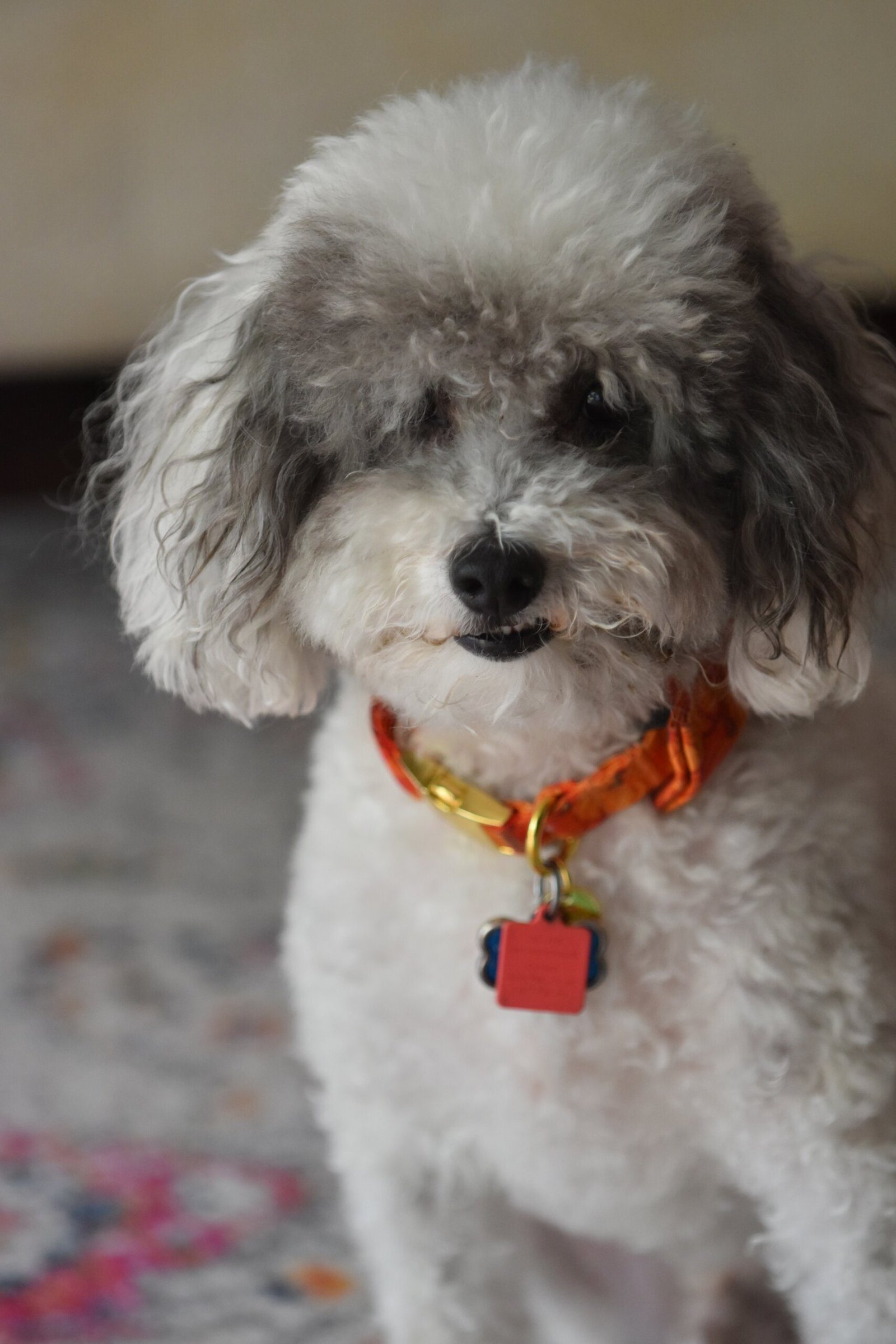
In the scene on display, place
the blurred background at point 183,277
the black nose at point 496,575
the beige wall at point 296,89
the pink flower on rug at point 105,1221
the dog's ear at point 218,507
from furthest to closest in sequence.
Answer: the beige wall at point 296,89 → the blurred background at point 183,277 → the pink flower on rug at point 105,1221 → the dog's ear at point 218,507 → the black nose at point 496,575

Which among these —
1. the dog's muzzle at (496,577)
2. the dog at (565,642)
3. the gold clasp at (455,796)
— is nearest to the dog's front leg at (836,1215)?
the dog at (565,642)

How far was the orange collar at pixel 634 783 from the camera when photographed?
3.06ft

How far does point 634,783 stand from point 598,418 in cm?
25

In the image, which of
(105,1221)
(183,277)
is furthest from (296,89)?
(105,1221)

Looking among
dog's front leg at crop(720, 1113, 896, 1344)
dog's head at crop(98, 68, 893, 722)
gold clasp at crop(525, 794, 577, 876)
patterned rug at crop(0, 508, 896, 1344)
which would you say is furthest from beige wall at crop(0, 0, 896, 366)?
dog's front leg at crop(720, 1113, 896, 1344)

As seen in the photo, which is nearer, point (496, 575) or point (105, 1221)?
point (496, 575)

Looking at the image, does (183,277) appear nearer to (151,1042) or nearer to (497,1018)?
(151,1042)

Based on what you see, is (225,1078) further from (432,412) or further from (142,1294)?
(432,412)

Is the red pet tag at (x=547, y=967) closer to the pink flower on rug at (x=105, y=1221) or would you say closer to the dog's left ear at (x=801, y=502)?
the dog's left ear at (x=801, y=502)

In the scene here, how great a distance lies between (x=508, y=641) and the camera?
82 centimetres

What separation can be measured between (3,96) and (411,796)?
1.28 meters

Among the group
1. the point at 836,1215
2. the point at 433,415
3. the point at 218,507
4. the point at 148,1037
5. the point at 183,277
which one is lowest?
the point at 148,1037

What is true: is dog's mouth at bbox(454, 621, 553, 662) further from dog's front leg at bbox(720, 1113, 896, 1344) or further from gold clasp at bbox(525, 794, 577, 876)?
dog's front leg at bbox(720, 1113, 896, 1344)

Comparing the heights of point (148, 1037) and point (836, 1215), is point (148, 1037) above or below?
below
